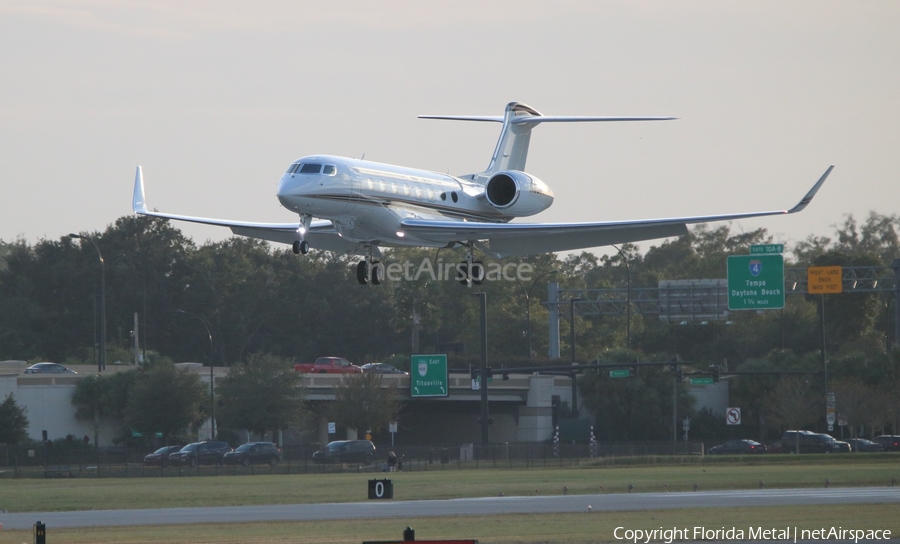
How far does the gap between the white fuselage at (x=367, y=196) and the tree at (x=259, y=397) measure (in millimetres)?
41956

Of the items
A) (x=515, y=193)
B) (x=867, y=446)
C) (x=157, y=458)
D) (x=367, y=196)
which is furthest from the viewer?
(x=867, y=446)

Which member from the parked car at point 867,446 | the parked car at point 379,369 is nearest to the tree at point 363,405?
the parked car at point 379,369

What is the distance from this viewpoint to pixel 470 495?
39.6 m

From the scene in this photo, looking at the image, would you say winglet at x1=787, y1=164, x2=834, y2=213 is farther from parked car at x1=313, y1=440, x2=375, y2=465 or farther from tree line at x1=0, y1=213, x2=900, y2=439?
tree line at x1=0, y1=213, x2=900, y2=439

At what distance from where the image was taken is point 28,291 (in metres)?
108

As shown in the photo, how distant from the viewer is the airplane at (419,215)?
30953mm

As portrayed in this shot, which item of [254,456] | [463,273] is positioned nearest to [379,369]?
[254,456]

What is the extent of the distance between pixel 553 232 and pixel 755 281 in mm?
28498

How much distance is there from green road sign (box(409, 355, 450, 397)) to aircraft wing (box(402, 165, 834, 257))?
37606mm

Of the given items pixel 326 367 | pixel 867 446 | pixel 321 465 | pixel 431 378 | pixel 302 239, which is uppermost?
pixel 302 239

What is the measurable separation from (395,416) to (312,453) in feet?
58.2

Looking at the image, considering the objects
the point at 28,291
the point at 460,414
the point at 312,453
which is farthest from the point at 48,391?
the point at 28,291

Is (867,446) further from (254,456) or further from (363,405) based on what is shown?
(254,456)

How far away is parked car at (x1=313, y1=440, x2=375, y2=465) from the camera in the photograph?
2495 inches
